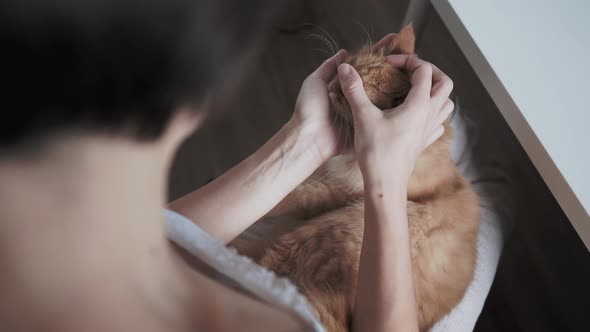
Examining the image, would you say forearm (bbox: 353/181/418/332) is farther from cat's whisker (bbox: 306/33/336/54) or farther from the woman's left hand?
cat's whisker (bbox: 306/33/336/54)

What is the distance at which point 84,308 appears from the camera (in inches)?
9.7

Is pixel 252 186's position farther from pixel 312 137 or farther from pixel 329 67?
pixel 329 67

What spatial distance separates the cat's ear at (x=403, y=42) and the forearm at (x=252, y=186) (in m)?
0.23

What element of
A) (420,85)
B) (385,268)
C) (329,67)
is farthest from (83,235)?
(329,67)

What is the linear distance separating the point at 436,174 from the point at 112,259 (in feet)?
2.14

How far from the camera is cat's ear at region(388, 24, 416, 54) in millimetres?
745

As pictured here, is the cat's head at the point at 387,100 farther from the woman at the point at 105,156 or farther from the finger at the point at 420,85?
the woman at the point at 105,156

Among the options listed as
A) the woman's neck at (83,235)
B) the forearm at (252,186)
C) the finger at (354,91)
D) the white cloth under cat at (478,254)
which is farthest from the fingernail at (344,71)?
the woman's neck at (83,235)

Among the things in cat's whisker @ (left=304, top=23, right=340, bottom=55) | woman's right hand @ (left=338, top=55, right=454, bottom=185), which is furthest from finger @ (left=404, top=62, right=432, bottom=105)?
cat's whisker @ (left=304, top=23, right=340, bottom=55)

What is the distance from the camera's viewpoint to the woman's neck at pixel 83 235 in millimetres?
203

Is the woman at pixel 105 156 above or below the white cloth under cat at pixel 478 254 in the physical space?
above

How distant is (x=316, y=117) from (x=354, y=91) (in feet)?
0.32

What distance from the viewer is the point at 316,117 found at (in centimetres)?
69

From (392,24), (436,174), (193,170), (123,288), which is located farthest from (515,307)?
(123,288)
